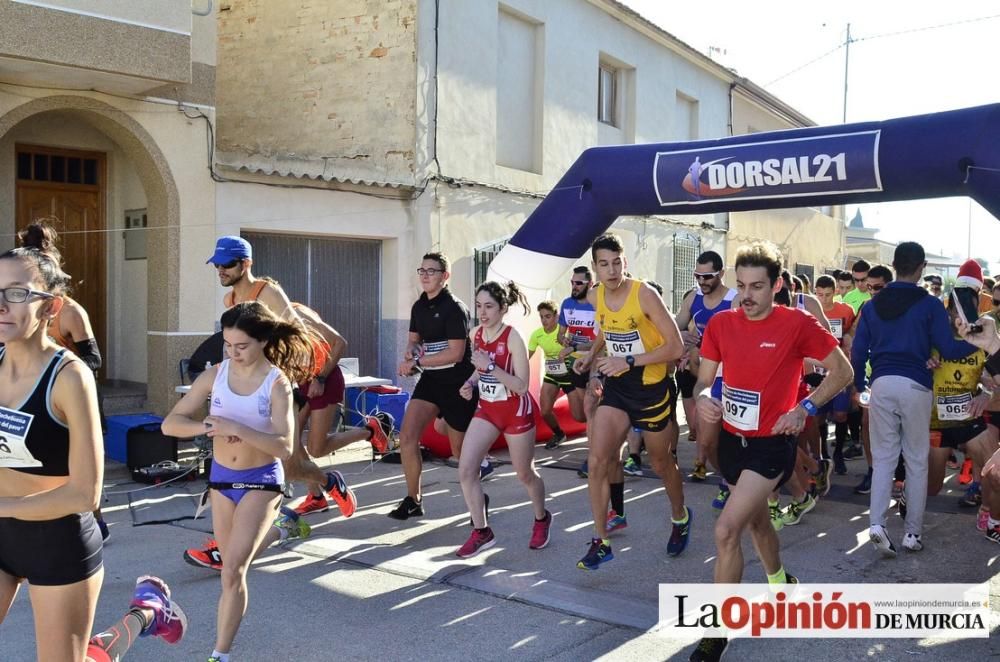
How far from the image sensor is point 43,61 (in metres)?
8.15

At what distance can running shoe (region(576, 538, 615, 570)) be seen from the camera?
220 inches

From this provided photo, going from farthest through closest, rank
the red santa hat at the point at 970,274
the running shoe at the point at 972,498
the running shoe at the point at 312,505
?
the running shoe at the point at 972,498, the running shoe at the point at 312,505, the red santa hat at the point at 970,274

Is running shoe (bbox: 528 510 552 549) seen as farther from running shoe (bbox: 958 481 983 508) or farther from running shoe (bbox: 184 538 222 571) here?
running shoe (bbox: 958 481 983 508)

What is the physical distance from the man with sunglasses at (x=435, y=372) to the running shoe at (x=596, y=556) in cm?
144

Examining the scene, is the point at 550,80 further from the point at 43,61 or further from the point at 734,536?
the point at 734,536

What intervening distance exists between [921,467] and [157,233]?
7778 millimetres

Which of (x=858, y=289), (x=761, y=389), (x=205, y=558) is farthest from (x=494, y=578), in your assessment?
(x=858, y=289)

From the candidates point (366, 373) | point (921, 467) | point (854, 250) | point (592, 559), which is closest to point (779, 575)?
point (592, 559)

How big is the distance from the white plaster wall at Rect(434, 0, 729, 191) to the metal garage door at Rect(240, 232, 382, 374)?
195cm

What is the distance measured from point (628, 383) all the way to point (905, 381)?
174cm

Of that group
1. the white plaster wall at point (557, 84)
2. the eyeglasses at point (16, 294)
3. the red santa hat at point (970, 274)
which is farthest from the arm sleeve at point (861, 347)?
the white plaster wall at point (557, 84)

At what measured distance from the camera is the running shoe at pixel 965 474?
8.34m

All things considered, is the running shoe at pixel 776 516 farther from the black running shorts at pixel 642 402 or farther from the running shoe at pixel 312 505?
the running shoe at pixel 312 505

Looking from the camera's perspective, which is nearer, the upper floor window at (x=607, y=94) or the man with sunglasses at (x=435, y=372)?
the man with sunglasses at (x=435, y=372)
